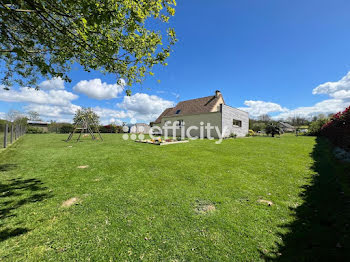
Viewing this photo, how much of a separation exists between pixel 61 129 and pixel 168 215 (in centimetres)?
3566

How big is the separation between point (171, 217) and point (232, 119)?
18893 millimetres

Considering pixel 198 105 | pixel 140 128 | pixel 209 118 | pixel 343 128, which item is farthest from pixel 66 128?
pixel 343 128

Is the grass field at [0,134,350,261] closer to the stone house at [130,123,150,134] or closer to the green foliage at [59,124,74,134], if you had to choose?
the stone house at [130,123,150,134]

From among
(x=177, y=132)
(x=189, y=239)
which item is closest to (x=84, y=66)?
(x=189, y=239)

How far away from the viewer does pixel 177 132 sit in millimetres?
22281

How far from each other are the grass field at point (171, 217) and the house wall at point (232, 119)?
1341 cm

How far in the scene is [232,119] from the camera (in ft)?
64.0

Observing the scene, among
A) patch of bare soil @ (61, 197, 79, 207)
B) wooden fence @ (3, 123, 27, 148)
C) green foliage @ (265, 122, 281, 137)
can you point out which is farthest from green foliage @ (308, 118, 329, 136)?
wooden fence @ (3, 123, 27, 148)

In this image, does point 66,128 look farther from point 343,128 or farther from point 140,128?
point 343,128

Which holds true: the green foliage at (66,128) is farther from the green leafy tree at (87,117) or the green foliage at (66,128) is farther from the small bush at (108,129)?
the small bush at (108,129)

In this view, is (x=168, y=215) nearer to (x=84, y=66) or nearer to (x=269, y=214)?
(x=269, y=214)

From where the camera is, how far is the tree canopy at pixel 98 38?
327 cm

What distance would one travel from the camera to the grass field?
75.5 inches

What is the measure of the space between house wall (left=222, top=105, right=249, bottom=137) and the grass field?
44.0ft
